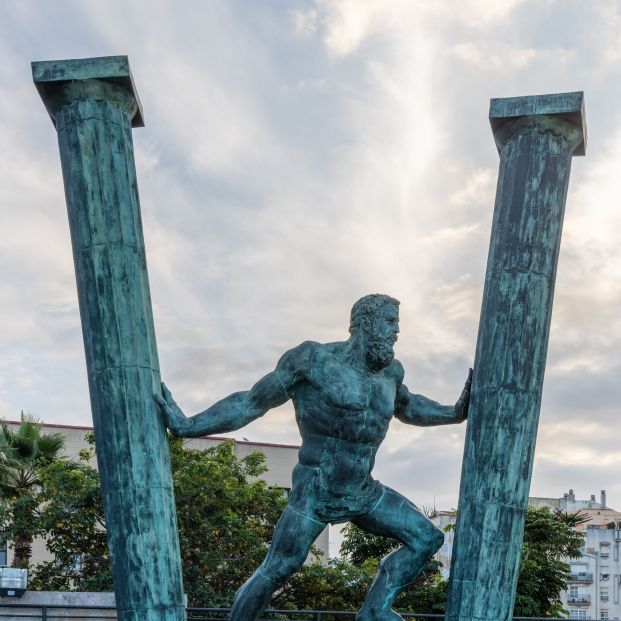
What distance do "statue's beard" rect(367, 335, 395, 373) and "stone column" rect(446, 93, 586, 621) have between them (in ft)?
2.84

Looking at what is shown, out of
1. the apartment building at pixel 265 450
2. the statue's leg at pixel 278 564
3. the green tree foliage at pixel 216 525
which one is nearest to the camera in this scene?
the statue's leg at pixel 278 564

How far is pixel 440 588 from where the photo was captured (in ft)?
109

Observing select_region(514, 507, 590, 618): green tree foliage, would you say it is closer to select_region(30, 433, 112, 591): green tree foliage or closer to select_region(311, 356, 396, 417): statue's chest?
select_region(30, 433, 112, 591): green tree foliage

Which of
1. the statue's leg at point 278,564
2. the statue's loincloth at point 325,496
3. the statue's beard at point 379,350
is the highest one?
the statue's beard at point 379,350

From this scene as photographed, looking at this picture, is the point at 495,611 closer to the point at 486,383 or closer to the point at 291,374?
the point at 486,383

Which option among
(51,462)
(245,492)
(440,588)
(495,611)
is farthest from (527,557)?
(495,611)

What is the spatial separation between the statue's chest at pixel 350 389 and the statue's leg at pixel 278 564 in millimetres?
853

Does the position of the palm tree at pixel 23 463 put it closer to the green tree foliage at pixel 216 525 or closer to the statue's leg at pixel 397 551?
the green tree foliage at pixel 216 525

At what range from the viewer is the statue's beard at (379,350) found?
883 centimetres

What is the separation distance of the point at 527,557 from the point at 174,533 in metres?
28.9

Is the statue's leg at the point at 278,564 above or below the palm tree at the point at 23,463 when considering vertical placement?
below

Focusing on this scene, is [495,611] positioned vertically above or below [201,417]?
below

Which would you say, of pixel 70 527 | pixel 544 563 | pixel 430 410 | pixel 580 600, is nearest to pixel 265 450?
pixel 544 563

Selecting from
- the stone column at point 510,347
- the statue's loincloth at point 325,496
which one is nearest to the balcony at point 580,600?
the stone column at point 510,347
